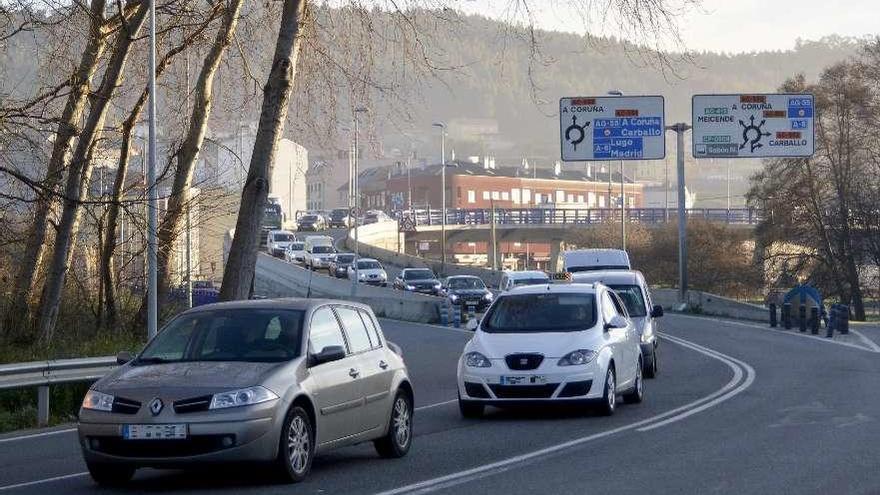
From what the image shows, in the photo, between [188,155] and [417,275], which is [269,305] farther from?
[417,275]

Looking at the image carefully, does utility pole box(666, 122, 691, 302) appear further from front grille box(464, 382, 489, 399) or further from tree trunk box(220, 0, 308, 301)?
front grille box(464, 382, 489, 399)

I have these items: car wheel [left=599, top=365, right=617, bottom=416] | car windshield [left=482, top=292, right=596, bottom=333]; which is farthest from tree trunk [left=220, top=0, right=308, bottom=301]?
car wheel [left=599, top=365, right=617, bottom=416]

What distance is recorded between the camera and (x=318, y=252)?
8306 centimetres

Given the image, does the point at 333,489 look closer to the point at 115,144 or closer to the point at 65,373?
the point at 65,373

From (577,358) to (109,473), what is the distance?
7229mm

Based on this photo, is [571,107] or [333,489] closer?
[333,489]

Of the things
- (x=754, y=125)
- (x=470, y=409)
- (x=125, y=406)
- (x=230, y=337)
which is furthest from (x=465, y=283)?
(x=125, y=406)

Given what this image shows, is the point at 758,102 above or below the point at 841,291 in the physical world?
above

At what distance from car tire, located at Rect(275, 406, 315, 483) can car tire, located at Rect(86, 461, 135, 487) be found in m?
1.17

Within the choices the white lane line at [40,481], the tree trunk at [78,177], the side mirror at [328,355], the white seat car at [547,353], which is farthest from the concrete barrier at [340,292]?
the side mirror at [328,355]

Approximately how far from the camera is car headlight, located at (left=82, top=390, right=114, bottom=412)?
1073 cm

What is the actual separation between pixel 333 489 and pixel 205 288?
107 ft

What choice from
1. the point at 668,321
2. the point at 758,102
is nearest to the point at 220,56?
the point at 758,102

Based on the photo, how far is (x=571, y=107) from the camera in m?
43.2
